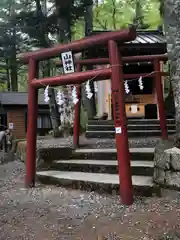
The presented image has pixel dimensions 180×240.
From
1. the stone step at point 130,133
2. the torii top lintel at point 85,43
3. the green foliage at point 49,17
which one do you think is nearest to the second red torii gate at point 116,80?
the torii top lintel at point 85,43

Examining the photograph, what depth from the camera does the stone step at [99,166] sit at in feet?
18.7

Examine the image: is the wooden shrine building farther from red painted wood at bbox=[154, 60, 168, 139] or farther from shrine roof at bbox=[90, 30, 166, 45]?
red painted wood at bbox=[154, 60, 168, 139]

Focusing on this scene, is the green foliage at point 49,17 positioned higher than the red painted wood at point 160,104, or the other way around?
the green foliage at point 49,17

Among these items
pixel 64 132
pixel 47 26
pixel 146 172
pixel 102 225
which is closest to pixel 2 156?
pixel 64 132

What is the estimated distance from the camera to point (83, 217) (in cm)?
435

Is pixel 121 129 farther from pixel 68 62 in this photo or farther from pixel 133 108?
pixel 133 108

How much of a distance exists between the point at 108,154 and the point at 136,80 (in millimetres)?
5659

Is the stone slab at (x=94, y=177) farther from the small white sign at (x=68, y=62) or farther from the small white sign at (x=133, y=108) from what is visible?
the small white sign at (x=133, y=108)

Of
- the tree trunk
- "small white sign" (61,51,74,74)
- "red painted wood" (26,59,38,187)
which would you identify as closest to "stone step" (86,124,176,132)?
→ "red painted wood" (26,59,38,187)

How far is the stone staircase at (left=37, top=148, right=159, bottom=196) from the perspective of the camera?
5.28 m

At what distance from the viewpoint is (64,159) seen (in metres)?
7.38

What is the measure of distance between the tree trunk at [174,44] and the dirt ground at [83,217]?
4.75 feet

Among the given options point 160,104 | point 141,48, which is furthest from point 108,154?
point 141,48

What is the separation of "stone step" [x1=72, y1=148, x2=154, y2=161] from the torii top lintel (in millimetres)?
2348
